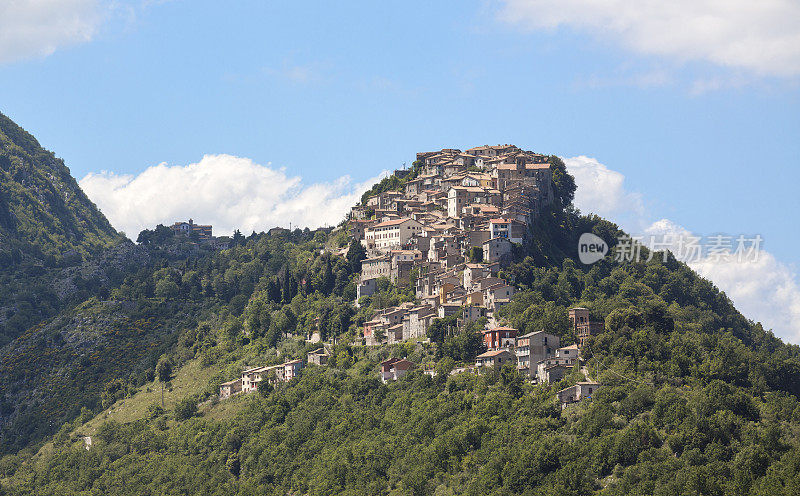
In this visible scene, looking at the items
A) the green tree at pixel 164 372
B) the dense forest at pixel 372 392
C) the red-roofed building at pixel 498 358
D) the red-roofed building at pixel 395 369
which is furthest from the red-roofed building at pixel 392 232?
the red-roofed building at pixel 498 358

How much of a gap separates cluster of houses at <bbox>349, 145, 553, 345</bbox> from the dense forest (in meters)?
2.01

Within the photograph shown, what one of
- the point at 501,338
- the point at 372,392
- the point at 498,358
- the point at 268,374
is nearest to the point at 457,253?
the point at 372,392

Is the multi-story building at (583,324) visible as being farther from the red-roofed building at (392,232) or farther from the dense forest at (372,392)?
the red-roofed building at (392,232)

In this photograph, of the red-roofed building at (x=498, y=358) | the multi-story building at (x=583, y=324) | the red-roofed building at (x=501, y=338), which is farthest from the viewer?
the red-roofed building at (x=501, y=338)

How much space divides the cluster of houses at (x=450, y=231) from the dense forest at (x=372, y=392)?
2006 millimetres

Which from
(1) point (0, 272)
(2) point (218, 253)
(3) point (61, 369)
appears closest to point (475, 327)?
(3) point (61, 369)

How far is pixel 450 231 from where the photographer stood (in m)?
112

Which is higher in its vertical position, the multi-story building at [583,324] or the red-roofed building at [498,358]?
the multi-story building at [583,324]

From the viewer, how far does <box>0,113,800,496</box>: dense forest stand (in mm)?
74312

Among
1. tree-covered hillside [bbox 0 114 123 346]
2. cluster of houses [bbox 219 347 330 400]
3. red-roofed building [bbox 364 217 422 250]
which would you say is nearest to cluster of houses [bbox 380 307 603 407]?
cluster of houses [bbox 219 347 330 400]

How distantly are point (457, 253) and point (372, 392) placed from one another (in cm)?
1889

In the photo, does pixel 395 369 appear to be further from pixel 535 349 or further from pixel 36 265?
pixel 36 265

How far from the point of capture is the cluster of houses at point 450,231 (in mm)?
99500

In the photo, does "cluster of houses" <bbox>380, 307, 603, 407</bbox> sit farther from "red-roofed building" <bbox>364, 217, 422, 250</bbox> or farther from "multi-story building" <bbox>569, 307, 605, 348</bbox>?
"red-roofed building" <bbox>364, 217, 422, 250</bbox>
